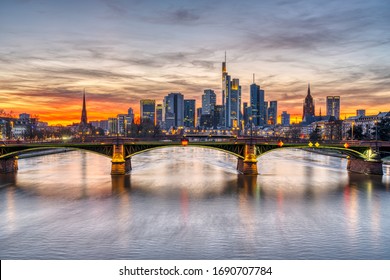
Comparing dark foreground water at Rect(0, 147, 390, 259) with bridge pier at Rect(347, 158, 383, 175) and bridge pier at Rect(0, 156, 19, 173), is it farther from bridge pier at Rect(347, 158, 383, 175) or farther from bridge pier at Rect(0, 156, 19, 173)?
bridge pier at Rect(0, 156, 19, 173)

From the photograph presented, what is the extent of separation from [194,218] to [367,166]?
1763 inches

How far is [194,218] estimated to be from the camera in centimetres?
3709

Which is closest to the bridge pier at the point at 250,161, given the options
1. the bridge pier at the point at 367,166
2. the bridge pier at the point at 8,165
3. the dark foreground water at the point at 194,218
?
the dark foreground water at the point at 194,218

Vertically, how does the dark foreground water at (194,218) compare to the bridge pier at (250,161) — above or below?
below

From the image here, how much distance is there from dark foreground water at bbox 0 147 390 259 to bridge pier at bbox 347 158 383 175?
12.9 ft

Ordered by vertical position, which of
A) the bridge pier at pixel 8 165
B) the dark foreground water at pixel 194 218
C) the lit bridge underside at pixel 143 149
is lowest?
the dark foreground water at pixel 194 218

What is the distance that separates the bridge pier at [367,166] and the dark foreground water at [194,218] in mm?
3938

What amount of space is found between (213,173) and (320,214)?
3485 cm

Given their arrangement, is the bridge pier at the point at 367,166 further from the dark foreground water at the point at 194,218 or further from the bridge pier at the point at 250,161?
the bridge pier at the point at 250,161

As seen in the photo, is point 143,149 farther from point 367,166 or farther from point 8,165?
point 367,166

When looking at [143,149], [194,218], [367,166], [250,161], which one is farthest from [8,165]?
[367,166]

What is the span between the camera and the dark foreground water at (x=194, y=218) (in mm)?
27547

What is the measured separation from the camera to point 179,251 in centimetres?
2730

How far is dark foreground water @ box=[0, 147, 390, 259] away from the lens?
27.5 metres
